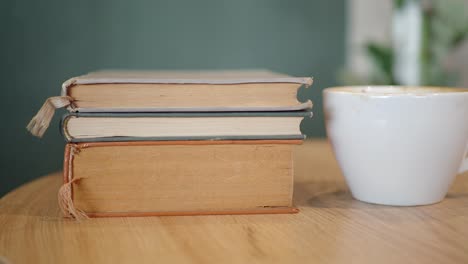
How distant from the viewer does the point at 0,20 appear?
1.67 metres

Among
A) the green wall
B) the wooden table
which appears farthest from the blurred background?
the wooden table

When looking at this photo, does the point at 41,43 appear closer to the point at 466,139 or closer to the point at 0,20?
the point at 0,20

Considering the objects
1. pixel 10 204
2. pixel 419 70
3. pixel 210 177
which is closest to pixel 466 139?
pixel 210 177

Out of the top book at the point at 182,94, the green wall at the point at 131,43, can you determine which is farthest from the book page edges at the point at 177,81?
the green wall at the point at 131,43

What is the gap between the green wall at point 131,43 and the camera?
5.59 feet

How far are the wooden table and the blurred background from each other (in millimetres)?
1112

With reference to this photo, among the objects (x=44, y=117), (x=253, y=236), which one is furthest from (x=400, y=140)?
(x=44, y=117)

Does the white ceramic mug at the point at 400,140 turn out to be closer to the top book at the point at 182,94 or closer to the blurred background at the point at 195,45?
the top book at the point at 182,94

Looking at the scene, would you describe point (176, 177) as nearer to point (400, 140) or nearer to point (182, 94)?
point (182, 94)

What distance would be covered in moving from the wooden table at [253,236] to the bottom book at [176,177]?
2cm

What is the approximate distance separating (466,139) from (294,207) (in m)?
0.21

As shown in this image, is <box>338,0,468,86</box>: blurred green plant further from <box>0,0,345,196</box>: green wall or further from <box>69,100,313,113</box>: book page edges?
<box>69,100,313,113</box>: book page edges

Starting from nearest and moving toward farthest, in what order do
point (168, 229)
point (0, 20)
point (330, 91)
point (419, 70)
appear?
point (168, 229)
point (330, 91)
point (0, 20)
point (419, 70)

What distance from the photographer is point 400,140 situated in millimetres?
604
